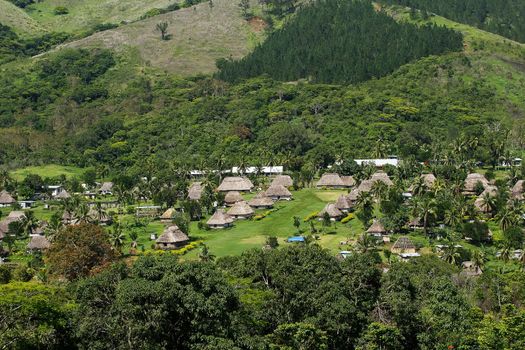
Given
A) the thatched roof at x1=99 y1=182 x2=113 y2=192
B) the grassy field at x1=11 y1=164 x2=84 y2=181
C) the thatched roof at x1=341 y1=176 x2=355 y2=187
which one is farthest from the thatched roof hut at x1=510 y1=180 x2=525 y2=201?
the grassy field at x1=11 y1=164 x2=84 y2=181

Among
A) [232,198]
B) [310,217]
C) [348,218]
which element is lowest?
[232,198]

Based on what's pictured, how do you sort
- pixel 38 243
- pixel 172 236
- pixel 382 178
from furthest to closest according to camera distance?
pixel 382 178
pixel 38 243
pixel 172 236

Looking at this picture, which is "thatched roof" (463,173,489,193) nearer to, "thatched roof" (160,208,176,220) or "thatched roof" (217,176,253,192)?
"thatched roof" (217,176,253,192)

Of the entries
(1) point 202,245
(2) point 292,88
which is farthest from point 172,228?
(2) point 292,88

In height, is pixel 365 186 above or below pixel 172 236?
below

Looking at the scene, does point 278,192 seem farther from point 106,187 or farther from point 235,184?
point 106,187

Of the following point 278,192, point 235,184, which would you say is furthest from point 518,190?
point 235,184
